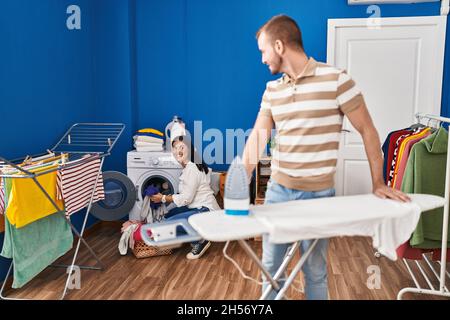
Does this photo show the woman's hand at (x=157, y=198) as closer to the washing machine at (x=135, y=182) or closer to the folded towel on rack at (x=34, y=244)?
the washing machine at (x=135, y=182)

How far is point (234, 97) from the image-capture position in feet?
14.6

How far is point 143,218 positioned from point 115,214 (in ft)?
0.76

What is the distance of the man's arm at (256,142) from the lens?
2006 mm

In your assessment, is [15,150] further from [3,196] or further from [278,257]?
[278,257]

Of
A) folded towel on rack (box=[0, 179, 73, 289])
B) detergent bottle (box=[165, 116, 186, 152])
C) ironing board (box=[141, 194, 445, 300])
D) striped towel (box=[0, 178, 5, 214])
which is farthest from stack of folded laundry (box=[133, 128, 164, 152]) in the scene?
ironing board (box=[141, 194, 445, 300])

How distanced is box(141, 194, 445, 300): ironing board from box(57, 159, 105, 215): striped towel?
1.37 metres

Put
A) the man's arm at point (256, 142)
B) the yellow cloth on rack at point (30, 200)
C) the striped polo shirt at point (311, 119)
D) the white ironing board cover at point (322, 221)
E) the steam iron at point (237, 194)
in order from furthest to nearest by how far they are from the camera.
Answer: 1. the yellow cloth on rack at point (30, 200)
2. the man's arm at point (256, 142)
3. the striped polo shirt at point (311, 119)
4. the steam iron at point (237, 194)
5. the white ironing board cover at point (322, 221)

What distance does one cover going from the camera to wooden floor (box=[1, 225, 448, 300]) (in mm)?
2859

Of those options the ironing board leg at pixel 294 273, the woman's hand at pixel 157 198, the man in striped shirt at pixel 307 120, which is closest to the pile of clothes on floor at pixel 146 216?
the woman's hand at pixel 157 198

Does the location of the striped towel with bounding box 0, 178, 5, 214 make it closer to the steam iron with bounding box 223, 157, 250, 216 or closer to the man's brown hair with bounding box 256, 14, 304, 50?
the steam iron with bounding box 223, 157, 250, 216

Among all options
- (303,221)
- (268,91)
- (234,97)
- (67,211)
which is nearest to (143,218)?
(67,211)

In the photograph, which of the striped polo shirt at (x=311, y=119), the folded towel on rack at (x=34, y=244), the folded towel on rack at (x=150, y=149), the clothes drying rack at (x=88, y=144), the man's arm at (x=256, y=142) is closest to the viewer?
the striped polo shirt at (x=311, y=119)

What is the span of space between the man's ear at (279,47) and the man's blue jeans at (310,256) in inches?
21.3

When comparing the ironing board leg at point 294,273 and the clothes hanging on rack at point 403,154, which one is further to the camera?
the clothes hanging on rack at point 403,154
